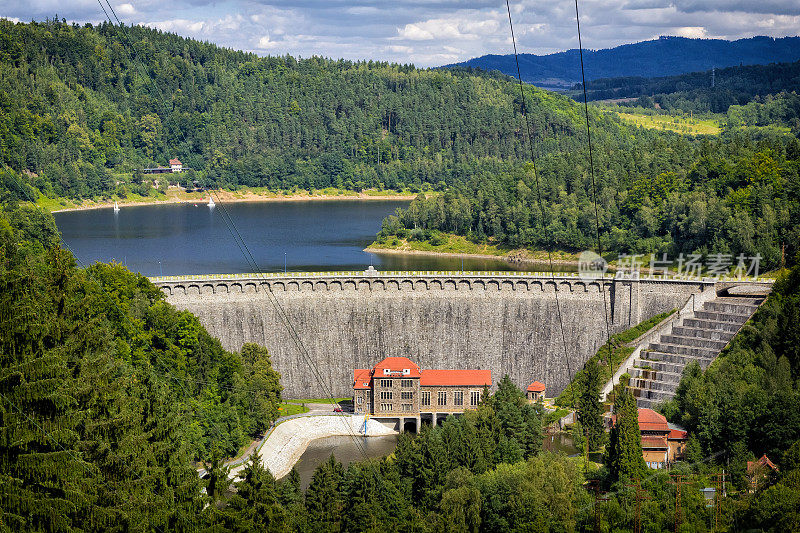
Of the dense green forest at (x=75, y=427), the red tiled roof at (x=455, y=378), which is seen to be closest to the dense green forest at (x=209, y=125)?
the red tiled roof at (x=455, y=378)

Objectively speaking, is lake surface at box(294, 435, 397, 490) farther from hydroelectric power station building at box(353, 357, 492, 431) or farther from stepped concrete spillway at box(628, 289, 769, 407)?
stepped concrete spillway at box(628, 289, 769, 407)

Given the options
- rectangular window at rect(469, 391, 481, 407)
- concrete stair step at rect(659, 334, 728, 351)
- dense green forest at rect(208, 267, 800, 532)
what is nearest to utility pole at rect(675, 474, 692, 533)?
dense green forest at rect(208, 267, 800, 532)

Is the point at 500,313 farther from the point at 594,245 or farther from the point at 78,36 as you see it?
the point at 78,36

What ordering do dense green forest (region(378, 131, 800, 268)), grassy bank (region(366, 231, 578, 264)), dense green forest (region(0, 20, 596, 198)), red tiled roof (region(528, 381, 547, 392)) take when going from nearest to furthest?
red tiled roof (region(528, 381, 547, 392))
dense green forest (region(378, 131, 800, 268))
grassy bank (region(366, 231, 578, 264))
dense green forest (region(0, 20, 596, 198))

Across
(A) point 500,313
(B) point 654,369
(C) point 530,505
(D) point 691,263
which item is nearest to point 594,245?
(D) point 691,263

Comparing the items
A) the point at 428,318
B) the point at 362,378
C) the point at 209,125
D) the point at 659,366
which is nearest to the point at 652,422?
the point at 659,366

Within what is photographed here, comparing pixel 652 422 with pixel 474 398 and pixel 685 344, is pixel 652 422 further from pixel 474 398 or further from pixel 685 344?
pixel 685 344
